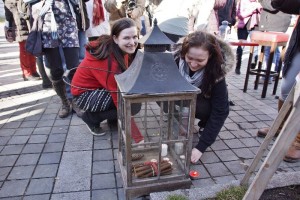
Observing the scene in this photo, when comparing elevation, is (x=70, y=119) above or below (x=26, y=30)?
below

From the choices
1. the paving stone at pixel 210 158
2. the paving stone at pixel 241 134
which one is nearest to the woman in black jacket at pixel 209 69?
the paving stone at pixel 210 158

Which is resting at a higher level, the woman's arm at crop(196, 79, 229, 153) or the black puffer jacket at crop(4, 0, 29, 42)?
the black puffer jacket at crop(4, 0, 29, 42)

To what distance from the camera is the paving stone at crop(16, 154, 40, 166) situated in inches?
92.7

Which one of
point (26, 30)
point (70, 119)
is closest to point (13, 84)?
point (26, 30)

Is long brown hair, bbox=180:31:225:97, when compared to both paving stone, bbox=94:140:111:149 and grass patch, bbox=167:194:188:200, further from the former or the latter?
paving stone, bbox=94:140:111:149

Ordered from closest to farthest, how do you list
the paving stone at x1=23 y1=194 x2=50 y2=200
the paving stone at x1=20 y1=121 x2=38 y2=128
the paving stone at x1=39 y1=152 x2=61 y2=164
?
the paving stone at x1=23 y1=194 x2=50 y2=200, the paving stone at x1=39 y1=152 x2=61 y2=164, the paving stone at x1=20 y1=121 x2=38 y2=128

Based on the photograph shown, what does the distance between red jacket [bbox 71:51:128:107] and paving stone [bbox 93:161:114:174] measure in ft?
1.83

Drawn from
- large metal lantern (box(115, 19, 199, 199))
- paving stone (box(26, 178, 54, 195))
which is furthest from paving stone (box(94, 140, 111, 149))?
paving stone (box(26, 178, 54, 195))

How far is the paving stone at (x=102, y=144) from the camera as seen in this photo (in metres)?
2.65

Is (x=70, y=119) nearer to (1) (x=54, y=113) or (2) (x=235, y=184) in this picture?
(1) (x=54, y=113)

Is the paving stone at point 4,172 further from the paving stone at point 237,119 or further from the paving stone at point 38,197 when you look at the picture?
the paving stone at point 237,119

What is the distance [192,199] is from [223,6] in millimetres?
3617

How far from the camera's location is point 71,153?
2.53 m

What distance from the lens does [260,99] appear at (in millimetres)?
4211
